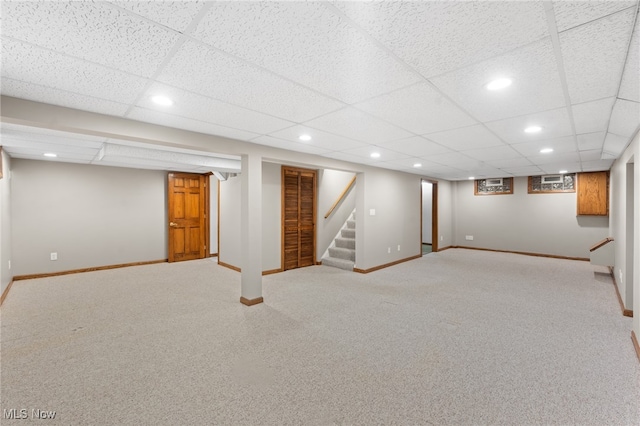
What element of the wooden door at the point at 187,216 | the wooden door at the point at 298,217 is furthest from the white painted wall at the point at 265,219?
the wooden door at the point at 187,216

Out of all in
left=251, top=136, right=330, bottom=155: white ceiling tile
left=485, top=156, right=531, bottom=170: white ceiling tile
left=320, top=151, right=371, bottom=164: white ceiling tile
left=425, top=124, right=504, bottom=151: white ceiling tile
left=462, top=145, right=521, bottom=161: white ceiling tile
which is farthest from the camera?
left=485, top=156, right=531, bottom=170: white ceiling tile

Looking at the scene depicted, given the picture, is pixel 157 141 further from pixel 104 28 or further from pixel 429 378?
pixel 429 378

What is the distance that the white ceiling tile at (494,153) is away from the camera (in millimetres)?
4031

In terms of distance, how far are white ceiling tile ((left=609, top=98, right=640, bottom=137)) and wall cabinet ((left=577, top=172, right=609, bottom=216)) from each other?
488 cm

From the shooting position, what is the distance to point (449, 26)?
52.3 inches

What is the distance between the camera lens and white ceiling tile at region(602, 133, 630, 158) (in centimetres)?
323

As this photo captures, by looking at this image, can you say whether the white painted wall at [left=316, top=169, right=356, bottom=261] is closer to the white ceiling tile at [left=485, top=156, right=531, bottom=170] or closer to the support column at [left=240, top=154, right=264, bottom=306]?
the support column at [left=240, top=154, right=264, bottom=306]

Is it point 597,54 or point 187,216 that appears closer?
point 597,54

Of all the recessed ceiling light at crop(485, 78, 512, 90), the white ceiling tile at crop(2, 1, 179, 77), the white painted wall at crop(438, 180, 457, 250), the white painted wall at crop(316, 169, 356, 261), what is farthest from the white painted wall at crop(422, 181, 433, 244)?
the white ceiling tile at crop(2, 1, 179, 77)

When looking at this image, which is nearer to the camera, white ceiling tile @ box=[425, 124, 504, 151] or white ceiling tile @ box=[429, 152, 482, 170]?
white ceiling tile @ box=[425, 124, 504, 151]

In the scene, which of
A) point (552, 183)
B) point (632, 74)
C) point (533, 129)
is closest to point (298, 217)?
point (533, 129)

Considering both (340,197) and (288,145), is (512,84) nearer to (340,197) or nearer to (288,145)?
(288,145)

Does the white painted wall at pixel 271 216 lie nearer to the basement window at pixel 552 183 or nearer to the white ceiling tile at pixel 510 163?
the white ceiling tile at pixel 510 163

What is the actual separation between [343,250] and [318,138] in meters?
3.40
